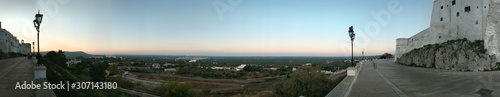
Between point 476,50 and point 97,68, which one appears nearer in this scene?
point 476,50

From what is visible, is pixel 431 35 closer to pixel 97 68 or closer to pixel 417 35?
pixel 417 35

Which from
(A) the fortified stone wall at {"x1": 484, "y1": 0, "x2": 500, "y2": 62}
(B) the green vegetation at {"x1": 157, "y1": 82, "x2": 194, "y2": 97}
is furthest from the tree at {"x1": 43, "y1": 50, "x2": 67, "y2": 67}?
(A) the fortified stone wall at {"x1": 484, "y1": 0, "x2": 500, "y2": 62}

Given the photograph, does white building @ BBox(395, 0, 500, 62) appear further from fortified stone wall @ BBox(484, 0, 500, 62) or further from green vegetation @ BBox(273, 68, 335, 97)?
green vegetation @ BBox(273, 68, 335, 97)

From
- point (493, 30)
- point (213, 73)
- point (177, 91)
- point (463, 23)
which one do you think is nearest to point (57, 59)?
point (177, 91)

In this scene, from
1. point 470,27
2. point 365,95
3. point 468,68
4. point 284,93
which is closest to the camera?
point 365,95

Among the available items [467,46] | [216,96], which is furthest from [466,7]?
[216,96]

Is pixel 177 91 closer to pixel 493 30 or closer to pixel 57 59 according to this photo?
pixel 57 59

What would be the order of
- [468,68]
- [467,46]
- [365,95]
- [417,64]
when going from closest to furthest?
[365,95] < [468,68] < [467,46] < [417,64]
